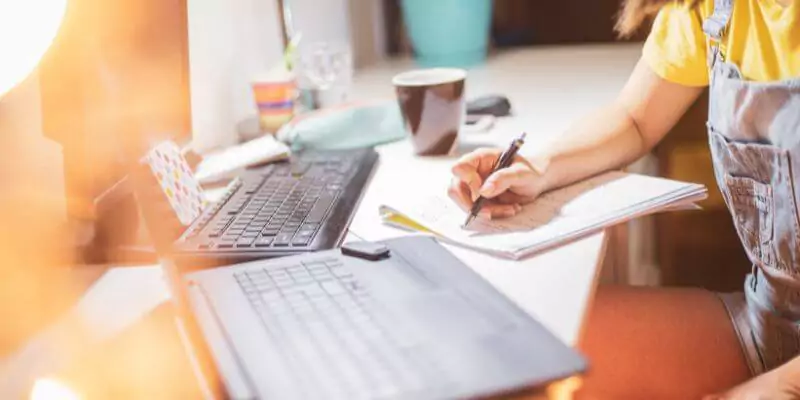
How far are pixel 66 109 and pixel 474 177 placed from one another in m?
0.46

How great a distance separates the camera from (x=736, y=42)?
106 centimetres

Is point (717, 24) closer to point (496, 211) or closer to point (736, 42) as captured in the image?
point (736, 42)

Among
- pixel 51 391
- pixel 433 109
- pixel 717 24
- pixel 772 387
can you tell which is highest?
pixel 717 24

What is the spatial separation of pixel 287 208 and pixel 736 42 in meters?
0.59

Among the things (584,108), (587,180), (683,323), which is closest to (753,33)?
(587,180)

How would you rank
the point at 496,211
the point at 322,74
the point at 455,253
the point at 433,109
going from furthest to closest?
the point at 322,74
the point at 433,109
the point at 496,211
the point at 455,253

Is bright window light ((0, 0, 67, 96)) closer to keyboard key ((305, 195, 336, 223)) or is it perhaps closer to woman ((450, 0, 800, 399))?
keyboard key ((305, 195, 336, 223))

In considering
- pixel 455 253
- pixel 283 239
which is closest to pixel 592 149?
pixel 455 253

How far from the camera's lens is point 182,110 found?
1.10 meters

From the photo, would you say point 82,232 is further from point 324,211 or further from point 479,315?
point 479,315

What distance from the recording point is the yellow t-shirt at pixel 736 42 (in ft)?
3.28

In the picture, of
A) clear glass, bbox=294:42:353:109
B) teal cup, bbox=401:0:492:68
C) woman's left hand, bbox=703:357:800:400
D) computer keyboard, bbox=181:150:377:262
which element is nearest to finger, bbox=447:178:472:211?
computer keyboard, bbox=181:150:377:262

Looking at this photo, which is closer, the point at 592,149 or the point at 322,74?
the point at 592,149

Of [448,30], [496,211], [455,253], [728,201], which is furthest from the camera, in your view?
[448,30]
